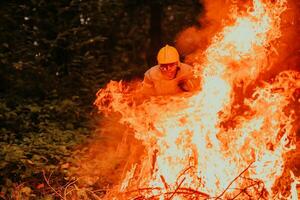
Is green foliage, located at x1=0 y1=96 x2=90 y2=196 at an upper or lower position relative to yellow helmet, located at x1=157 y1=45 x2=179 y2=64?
lower

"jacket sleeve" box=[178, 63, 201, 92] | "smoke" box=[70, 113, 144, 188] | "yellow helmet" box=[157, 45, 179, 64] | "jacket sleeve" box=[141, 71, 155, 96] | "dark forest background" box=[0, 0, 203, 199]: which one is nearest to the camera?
"yellow helmet" box=[157, 45, 179, 64]

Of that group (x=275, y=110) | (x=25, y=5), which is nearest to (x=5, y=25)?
(x=25, y=5)

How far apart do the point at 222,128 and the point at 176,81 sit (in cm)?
134

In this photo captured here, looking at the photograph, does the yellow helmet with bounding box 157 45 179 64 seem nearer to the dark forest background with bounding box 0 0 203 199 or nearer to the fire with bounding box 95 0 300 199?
the fire with bounding box 95 0 300 199

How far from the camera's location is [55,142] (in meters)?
9.66

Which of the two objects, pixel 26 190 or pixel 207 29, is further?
pixel 207 29

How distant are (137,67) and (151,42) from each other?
1553 millimetres

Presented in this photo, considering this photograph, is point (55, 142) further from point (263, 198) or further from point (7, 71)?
point (263, 198)

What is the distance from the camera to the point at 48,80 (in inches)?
492

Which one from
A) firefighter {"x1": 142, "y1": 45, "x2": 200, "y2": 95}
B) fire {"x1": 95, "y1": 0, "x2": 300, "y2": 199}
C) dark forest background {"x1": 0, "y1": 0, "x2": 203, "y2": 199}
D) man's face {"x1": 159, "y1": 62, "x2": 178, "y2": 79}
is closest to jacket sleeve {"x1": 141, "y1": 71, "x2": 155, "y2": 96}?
firefighter {"x1": 142, "y1": 45, "x2": 200, "y2": 95}

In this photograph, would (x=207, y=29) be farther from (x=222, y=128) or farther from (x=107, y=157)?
(x=222, y=128)

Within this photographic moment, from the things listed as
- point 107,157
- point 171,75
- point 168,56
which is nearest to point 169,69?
point 171,75

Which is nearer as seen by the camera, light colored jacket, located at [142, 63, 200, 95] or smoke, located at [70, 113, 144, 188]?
light colored jacket, located at [142, 63, 200, 95]

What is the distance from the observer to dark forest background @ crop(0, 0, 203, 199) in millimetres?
8734
